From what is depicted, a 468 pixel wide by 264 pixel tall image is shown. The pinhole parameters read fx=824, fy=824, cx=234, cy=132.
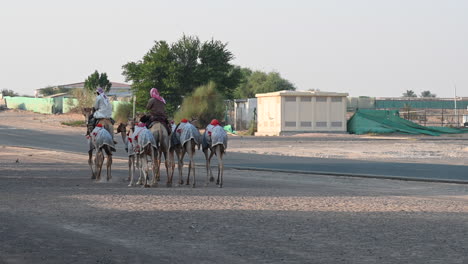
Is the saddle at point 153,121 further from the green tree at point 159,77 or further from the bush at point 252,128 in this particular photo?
the green tree at point 159,77

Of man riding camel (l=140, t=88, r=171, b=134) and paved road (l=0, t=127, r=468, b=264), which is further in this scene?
man riding camel (l=140, t=88, r=171, b=134)

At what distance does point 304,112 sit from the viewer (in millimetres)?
62625

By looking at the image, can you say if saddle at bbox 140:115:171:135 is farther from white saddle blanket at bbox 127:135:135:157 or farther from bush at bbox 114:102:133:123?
bush at bbox 114:102:133:123

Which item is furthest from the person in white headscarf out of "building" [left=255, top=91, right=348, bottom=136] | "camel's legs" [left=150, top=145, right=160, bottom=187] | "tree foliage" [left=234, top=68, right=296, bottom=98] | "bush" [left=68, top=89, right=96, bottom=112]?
"tree foliage" [left=234, top=68, right=296, bottom=98]

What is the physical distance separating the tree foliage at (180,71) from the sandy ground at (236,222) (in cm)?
5380

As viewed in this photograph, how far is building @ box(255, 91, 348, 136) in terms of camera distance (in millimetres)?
62094

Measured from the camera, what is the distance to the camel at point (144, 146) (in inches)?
832

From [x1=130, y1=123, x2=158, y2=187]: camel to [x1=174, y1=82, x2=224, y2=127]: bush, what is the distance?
46.3 metres

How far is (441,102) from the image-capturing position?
417ft

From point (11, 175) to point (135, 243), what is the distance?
49.8ft

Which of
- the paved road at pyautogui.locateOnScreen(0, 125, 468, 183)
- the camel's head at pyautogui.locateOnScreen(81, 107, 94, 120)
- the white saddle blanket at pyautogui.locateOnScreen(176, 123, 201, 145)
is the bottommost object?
the paved road at pyautogui.locateOnScreen(0, 125, 468, 183)

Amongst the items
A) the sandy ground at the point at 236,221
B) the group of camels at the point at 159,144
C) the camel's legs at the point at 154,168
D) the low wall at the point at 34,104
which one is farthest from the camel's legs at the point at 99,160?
the low wall at the point at 34,104

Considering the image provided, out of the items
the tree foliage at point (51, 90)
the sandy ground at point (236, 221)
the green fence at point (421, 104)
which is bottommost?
the sandy ground at point (236, 221)

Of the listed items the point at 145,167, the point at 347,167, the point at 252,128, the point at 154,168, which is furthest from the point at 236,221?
the point at 252,128
